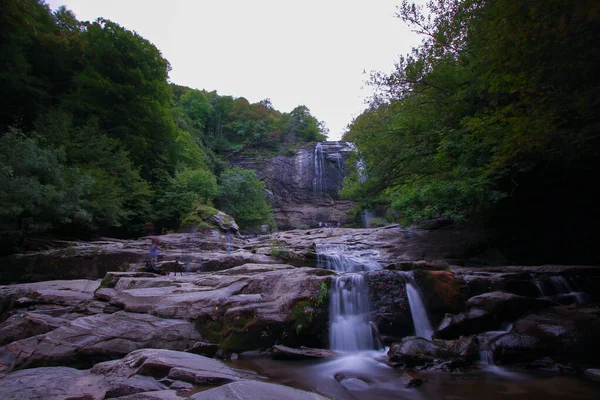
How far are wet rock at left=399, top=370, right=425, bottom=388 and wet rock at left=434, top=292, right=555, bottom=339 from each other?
2065 millimetres

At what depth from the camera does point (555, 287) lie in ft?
27.6

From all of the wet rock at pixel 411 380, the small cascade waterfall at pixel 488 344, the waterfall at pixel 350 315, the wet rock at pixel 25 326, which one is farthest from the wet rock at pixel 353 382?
the wet rock at pixel 25 326

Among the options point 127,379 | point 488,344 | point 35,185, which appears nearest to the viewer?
point 127,379

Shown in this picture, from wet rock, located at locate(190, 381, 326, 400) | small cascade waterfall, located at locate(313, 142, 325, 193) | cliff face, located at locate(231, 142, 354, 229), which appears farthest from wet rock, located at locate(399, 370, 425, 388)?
small cascade waterfall, located at locate(313, 142, 325, 193)

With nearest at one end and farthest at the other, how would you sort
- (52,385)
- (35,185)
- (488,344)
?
(52,385) → (488,344) → (35,185)

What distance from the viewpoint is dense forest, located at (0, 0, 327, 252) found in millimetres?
11516

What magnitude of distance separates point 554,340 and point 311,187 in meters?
33.7

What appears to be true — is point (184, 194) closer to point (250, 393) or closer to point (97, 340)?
point (97, 340)

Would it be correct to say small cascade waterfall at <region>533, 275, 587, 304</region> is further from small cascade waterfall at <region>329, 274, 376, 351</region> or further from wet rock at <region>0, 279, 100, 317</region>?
wet rock at <region>0, 279, 100, 317</region>

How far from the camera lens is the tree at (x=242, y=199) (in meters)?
26.7

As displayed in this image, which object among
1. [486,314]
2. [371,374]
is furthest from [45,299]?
[486,314]

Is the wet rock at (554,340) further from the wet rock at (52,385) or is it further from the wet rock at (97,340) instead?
the wet rock at (52,385)

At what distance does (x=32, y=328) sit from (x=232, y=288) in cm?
406

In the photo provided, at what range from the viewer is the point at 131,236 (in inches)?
752
